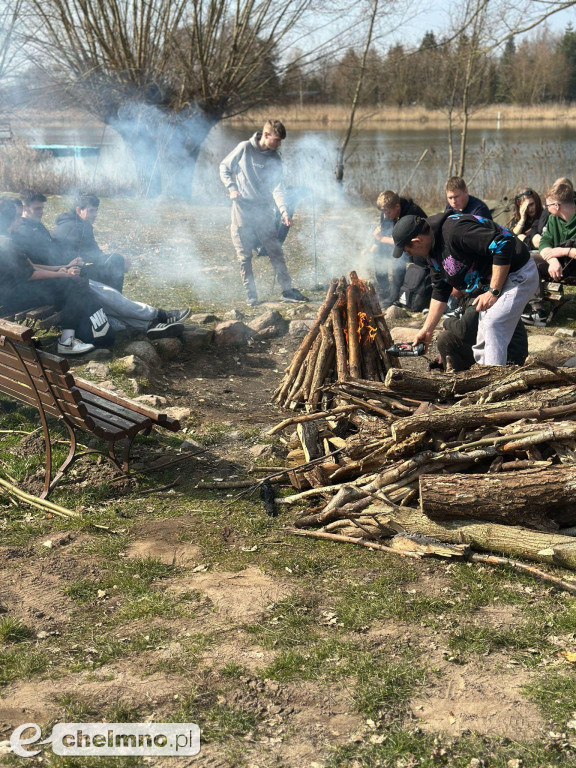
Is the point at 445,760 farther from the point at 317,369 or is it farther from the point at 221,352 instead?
the point at 221,352

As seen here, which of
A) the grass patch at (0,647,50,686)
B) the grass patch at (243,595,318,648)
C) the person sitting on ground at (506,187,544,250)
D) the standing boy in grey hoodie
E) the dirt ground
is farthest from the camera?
the standing boy in grey hoodie

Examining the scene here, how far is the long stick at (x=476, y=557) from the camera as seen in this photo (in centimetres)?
348

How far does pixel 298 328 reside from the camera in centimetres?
799

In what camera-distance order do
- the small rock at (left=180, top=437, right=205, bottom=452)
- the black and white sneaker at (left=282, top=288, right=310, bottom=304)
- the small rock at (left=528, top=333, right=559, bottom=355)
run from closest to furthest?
the small rock at (left=180, top=437, right=205, bottom=452) → the small rock at (left=528, top=333, right=559, bottom=355) → the black and white sneaker at (left=282, top=288, right=310, bottom=304)

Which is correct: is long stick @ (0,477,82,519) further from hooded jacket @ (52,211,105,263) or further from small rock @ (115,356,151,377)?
hooded jacket @ (52,211,105,263)

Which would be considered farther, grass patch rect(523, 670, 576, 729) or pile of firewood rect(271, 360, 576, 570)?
pile of firewood rect(271, 360, 576, 570)

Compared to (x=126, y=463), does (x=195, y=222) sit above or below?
above

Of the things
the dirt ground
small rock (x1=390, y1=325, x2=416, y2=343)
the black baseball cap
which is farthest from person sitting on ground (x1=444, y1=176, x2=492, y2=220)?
the dirt ground

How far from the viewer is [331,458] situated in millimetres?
4637

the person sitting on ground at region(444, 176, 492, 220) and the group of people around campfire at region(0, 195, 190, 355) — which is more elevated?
the person sitting on ground at region(444, 176, 492, 220)

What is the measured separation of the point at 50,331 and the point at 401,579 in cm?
464

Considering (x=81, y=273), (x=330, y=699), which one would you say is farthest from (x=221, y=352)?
(x=330, y=699)

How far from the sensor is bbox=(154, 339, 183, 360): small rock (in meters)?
7.28

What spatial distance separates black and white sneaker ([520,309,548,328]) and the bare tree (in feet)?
33.9
